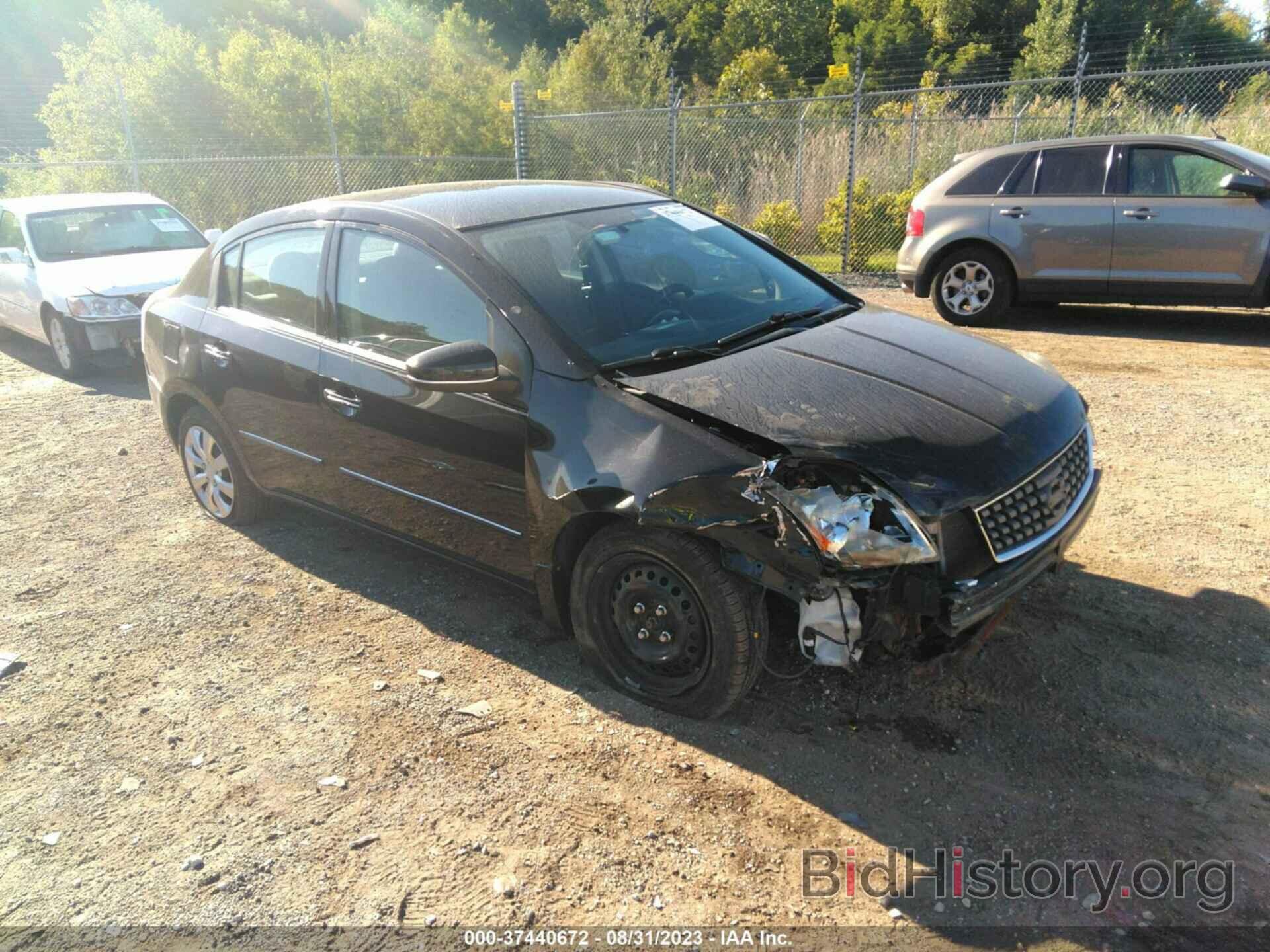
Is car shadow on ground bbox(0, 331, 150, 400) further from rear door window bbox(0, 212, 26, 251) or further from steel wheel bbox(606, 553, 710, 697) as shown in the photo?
steel wheel bbox(606, 553, 710, 697)

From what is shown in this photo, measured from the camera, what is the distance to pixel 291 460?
4473 mm

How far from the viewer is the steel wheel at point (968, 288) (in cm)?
902

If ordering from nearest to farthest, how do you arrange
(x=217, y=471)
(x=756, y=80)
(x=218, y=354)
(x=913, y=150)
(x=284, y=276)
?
(x=284, y=276), (x=218, y=354), (x=217, y=471), (x=913, y=150), (x=756, y=80)

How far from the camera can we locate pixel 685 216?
4434mm

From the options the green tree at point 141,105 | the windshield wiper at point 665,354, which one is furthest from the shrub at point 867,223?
the green tree at point 141,105

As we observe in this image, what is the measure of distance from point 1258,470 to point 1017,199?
4337 mm

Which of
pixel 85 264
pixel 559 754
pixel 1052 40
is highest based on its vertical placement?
pixel 1052 40

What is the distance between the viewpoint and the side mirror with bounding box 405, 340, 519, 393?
336 cm

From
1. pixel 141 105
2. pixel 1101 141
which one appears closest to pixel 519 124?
pixel 1101 141

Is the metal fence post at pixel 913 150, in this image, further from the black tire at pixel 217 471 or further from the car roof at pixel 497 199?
the black tire at pixel 217 471

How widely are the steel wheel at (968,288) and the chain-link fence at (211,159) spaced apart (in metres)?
8.59

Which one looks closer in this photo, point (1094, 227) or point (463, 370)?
point (463, 370)

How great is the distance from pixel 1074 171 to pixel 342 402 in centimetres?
741

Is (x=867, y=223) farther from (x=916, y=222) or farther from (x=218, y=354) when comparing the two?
(x=218, y=354)
